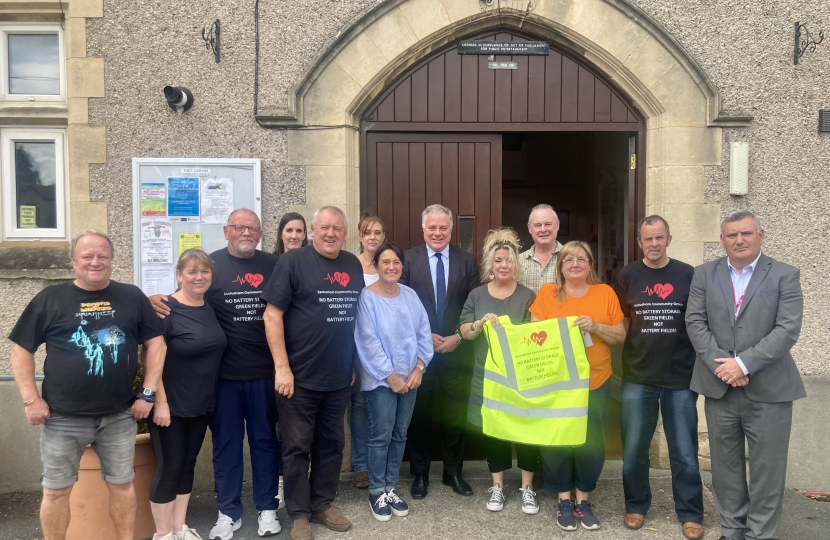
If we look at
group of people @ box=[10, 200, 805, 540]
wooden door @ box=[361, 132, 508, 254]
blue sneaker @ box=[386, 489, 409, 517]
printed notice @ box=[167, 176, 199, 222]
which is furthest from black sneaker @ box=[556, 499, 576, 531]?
printed notice @ box=[167, 176, 199, 222]

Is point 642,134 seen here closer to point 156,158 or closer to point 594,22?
point 594,22

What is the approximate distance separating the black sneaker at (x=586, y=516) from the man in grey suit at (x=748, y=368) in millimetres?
738

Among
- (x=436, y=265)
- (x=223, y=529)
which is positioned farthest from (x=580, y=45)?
(x=223, y=529)

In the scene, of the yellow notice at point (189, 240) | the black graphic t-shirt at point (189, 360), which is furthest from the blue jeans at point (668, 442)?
the yellow notice at point (189, 240)

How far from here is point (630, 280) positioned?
3.88 m

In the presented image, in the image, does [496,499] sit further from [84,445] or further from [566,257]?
[84,445]

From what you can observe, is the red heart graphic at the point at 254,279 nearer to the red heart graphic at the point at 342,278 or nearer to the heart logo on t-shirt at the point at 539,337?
the red heart graphic at the point at 342,278

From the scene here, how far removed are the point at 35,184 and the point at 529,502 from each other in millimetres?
4609

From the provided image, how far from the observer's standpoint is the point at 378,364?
3.81 meters

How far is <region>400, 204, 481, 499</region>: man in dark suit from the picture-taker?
14.0ft

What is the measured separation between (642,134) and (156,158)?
157 inches

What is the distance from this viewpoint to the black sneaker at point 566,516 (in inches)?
149

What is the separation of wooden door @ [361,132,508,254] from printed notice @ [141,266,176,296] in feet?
5.49

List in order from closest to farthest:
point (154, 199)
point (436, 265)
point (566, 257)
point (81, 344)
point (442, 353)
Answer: point (81, 344), point (566, 257), point (442, 353), point (436, 265), point (154, 199)
